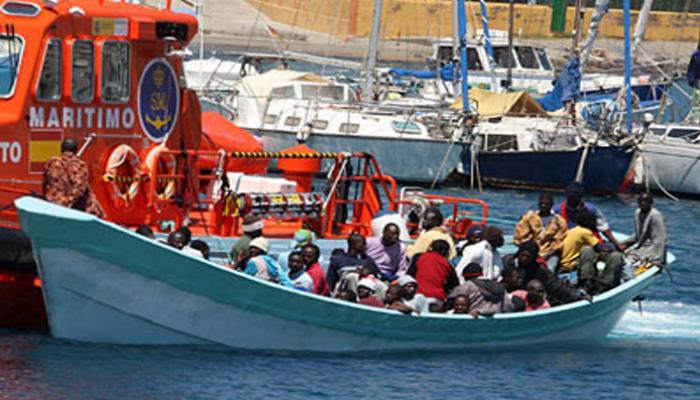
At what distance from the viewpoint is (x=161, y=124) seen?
61.9 feet

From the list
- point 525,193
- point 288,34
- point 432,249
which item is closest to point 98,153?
point 432,249

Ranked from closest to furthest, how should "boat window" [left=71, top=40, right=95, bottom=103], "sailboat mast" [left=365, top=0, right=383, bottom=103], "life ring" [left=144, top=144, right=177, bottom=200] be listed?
"boat window" [left=71, top=40, right=95, bottom=103] → "life ring" [left=144, top=144, right=177, bottom=200] → "sailboat mast" [left=365, top=0, right=383, bottom=103]

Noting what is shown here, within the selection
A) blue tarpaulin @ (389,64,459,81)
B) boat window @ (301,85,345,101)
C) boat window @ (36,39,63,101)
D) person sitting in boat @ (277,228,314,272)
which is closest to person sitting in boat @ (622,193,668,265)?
person sitting in boat @ (277,228,314,272)

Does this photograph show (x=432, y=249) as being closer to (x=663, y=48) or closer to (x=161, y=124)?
(x=161, y=124)

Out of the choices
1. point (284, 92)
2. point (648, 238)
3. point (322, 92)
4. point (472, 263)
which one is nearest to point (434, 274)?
point (472, 263)

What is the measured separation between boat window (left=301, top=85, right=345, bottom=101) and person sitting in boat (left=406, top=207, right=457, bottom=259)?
2429cm

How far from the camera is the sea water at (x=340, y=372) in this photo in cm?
1525

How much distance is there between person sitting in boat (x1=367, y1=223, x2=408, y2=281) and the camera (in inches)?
713

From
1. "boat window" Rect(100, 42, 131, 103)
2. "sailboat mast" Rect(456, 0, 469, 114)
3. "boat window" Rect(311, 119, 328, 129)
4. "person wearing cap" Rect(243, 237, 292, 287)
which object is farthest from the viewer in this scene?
"boat window" Rect(311, 119, 328, 129)

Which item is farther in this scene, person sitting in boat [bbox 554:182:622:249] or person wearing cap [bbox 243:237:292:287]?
person sitting in boat [bbox 554:182:622:249]

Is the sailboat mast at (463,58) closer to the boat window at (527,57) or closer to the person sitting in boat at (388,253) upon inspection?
the boat window at (527,57)

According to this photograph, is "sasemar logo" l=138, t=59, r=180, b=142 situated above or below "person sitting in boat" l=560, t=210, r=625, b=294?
above

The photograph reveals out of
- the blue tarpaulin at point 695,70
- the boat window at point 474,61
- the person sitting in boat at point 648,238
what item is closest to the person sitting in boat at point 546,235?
the person sitting in boat at point 648,238

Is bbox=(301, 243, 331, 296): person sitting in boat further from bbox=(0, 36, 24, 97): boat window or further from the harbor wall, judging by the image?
the harbor wall
